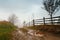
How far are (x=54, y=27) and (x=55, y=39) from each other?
20.8ft

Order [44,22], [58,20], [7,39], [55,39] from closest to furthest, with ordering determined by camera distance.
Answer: [7,39]
[55,39]
[58,20]
[44,22]

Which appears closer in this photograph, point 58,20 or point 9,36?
point 9,36

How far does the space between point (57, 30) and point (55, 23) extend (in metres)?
2.68

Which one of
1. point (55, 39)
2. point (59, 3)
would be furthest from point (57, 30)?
point (59, 3)

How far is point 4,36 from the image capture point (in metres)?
12.1

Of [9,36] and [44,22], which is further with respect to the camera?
[44,22]

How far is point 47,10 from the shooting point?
3036 cm

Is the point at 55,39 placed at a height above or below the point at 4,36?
below

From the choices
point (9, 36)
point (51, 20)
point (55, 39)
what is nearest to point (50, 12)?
point (51, 20)

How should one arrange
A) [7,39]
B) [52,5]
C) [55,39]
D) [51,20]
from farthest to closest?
[52,5] < [51,20] < [55,39] < [7,39]

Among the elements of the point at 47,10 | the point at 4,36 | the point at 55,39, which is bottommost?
the point at 55,39

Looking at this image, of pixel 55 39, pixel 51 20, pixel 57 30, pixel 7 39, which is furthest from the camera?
pixel 51 20

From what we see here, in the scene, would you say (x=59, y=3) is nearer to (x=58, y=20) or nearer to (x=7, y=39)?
(x=58, y=20)

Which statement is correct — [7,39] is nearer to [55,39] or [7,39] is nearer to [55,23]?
[55,39]
